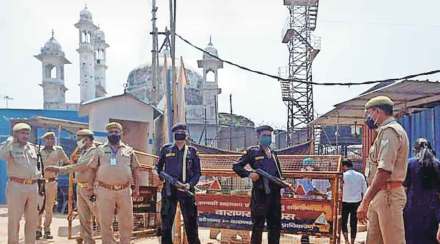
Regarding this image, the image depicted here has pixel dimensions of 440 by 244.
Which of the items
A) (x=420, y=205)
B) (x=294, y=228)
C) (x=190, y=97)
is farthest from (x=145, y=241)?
(x=190, y=97)

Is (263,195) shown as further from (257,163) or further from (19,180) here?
(19,180)

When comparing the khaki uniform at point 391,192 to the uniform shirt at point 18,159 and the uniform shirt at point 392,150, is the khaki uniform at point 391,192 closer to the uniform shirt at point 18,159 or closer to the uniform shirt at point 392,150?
the uniform shirt at point 392,150

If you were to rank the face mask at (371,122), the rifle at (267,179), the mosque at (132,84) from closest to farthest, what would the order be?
1. the face mask at (371,122)
2. the rifle at (267,179)
3. the mosque at (132,84)

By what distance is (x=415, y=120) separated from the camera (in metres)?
12.2

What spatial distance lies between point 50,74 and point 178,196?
40.4 meters

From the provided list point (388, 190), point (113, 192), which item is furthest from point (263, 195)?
point (388, 190)

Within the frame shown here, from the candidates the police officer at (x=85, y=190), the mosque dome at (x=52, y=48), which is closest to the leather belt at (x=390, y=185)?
the police officer at (x=85, y=190)

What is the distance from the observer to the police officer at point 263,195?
21.7ft

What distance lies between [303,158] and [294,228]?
3.27 ft

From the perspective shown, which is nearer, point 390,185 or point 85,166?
point 390,185

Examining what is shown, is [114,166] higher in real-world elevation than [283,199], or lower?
higher

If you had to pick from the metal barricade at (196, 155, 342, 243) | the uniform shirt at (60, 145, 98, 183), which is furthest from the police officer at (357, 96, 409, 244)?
the uniform shirt at (60, 145, 98, 183)

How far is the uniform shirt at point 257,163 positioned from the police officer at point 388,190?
2.02 meters

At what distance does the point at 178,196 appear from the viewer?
22.1 ft
